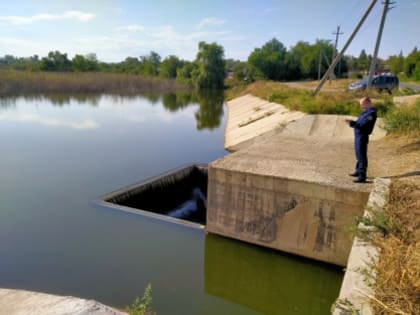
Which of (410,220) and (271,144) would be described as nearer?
(410,220)

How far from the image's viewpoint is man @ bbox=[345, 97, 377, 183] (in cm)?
448

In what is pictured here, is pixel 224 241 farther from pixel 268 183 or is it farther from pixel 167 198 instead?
pixel 167 198

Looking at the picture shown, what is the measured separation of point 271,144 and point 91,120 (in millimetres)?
13779

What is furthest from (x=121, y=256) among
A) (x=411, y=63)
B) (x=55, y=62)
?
(x=55, y=62)

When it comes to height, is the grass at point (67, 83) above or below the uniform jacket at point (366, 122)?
above

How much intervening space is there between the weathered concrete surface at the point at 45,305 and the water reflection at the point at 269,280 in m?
2.13

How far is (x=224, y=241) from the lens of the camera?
572cm

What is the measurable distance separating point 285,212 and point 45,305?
3.42 meters

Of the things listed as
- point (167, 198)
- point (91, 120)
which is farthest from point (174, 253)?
Result: point (91, 120)

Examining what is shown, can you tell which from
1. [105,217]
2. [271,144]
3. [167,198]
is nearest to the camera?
[105,217]

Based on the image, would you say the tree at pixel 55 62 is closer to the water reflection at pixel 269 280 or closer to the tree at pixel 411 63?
the tree at pixel 411 63

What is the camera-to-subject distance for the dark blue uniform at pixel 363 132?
14.7 ft

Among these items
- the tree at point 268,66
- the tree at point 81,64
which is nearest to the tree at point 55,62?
the tree at point 81,64

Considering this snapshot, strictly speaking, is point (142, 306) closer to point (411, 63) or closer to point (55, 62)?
point (411, 63)
